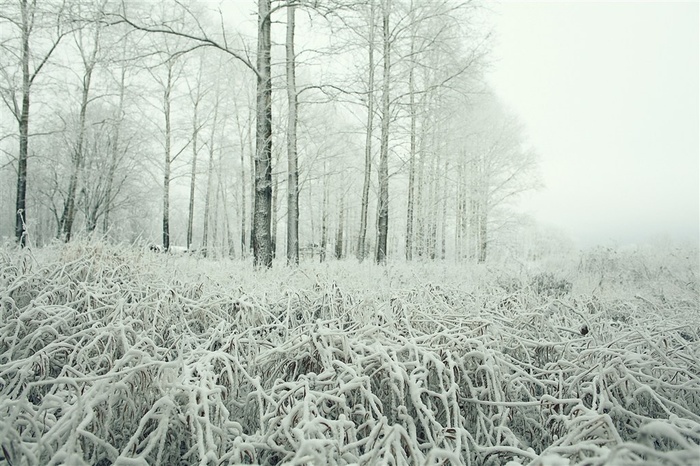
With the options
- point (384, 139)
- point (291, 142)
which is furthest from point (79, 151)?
point (384, 139)

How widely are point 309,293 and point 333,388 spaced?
4.51 ft

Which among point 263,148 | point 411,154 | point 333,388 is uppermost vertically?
point 411,154

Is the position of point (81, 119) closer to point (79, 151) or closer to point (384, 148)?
point (79, 151)

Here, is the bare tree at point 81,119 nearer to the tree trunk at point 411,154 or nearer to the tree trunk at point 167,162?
the tree trunk at point 167,162

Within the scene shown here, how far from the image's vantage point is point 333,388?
1386 millimetres

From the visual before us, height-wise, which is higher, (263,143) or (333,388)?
(263,143)

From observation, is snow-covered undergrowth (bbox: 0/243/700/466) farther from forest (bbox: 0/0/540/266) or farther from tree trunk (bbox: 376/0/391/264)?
tree trunk (bbox: 376/0/391/264)

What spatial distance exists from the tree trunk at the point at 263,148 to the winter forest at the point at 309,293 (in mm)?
38

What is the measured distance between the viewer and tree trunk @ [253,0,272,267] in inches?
247

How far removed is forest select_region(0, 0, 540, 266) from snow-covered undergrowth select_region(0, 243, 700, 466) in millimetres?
2690

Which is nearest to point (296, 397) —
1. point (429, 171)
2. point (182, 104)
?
point (429, 171)

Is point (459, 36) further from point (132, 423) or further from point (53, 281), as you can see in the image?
point (132, 423)

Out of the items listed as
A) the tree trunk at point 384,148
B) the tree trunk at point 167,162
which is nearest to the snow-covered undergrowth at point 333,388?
the tree trunk at point 384,148

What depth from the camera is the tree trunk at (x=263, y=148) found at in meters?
6.28
